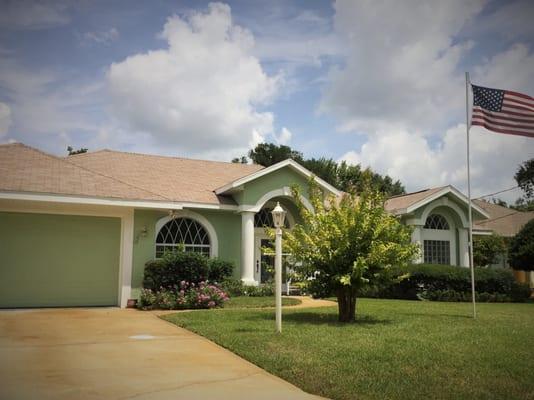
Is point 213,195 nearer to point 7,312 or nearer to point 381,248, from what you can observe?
point 7,312

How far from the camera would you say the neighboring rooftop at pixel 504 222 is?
1118 inches

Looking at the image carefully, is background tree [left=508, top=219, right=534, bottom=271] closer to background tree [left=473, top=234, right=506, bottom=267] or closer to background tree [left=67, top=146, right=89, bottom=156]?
background tree [left=473, top=234, right=506, bottom=267]

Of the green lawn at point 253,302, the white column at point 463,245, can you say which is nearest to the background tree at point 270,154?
the white column at point 463,245

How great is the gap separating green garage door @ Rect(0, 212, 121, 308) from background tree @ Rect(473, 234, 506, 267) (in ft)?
60.3

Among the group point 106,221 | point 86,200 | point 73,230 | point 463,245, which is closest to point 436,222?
point 463,245

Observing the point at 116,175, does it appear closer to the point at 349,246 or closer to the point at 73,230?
the point at 73,230

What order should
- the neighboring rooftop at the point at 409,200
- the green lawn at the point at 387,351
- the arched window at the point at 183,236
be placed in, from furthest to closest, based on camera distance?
the neighboring rooftop at the point at 409,200, the arched window at the point at 183,236, the green lawn at the point at 387,351

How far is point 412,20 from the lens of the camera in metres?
13.0

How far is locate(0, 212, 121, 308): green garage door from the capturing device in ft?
46.5

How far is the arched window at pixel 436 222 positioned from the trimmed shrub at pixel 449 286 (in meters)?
3.92

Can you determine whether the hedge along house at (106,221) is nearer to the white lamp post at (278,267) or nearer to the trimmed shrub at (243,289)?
the trimmed shrub at (243,289)

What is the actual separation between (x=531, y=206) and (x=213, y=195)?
47454 mm

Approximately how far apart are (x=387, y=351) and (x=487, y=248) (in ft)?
67.1

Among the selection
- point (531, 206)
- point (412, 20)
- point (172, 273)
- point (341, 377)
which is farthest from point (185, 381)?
point (531, 206)
